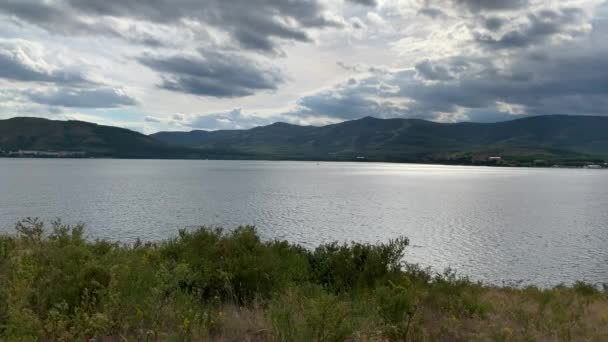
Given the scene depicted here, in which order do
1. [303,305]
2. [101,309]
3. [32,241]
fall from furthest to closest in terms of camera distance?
[32,241] < [303,305] < [101,309]

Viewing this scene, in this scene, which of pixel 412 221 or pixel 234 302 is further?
pixel 412 221

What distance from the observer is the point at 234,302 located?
37.6 ft

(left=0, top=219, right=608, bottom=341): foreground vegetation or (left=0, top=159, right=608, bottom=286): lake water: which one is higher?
(left=0, top=219, right=608, bottom=341): foreground vegetation

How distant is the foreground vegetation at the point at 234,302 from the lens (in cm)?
681

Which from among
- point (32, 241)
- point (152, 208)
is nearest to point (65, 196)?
point (152, 208)

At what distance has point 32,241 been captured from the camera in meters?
14.1

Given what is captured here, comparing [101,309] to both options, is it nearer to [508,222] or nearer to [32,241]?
[32,241]

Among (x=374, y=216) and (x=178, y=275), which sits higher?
(x=178, y=275)

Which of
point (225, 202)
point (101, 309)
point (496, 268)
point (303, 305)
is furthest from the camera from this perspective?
point (225, 202)

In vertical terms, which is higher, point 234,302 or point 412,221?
point 234,302

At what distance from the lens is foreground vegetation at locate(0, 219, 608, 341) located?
681 centimetres

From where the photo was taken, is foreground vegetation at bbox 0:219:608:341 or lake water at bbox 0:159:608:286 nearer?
foreground vegetation at bbox 0:219:608:341

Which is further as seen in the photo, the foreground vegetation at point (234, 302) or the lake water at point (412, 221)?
the lake water at point (412, 221)

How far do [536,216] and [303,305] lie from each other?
75702 mm
